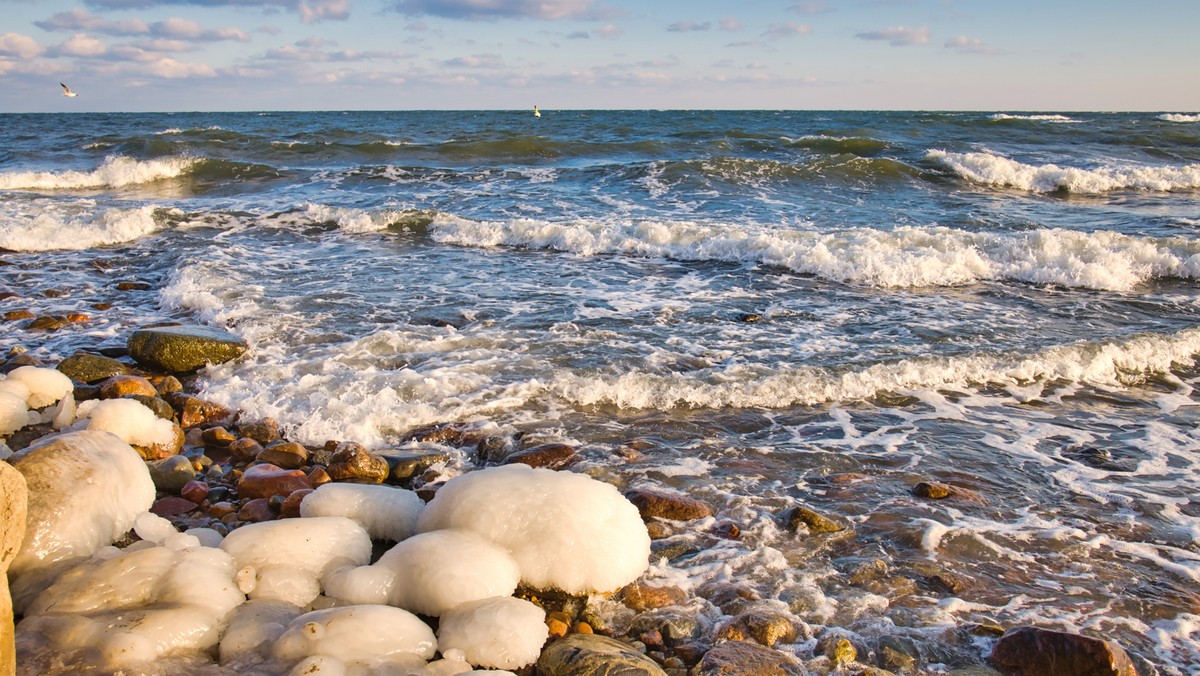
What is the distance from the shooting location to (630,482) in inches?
169

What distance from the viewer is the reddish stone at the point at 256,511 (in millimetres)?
3852

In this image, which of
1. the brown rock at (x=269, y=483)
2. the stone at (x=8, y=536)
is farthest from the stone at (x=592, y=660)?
the brown rock at (x=269, y=483)

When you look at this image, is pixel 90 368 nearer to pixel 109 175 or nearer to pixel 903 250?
pixel 903 250

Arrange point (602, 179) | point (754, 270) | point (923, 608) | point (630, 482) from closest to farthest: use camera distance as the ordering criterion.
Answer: point (923, 608), point (630, 482), point (754, 270), point (602, 179)

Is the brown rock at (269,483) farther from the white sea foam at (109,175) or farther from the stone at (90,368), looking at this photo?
the white sea foam at (109,175)

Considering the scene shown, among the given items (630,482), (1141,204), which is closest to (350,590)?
(630,482)

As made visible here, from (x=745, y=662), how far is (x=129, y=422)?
3.76m

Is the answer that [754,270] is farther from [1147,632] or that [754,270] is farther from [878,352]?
[1147,632]

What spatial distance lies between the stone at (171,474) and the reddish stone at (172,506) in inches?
6.2

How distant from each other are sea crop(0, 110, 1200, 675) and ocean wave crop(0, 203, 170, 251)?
6 cm

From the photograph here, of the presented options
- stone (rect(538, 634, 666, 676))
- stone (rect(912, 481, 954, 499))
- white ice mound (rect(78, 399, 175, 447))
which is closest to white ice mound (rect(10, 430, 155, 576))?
white ice mound (rect(78, 399, 175, 447))

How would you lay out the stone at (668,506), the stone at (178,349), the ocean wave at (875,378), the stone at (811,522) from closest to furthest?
the stone at (811,522) < the stone at (668,506) < the ocean wave at (875,378) < the stone at (178,349)

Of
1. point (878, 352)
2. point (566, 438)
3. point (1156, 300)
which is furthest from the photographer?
point (1156, 300)

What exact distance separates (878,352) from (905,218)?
8697 millimetres
